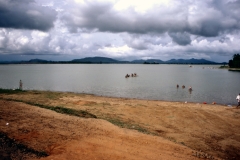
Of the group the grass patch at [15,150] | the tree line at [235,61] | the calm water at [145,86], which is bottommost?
the calm water at [145,86]

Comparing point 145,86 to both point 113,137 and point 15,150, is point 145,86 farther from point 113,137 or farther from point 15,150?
point 15,150

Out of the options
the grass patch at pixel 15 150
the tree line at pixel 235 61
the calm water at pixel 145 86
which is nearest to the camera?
the grass patch at pixel 15 150

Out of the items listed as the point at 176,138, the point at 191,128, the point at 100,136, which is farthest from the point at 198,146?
the point at 100,136

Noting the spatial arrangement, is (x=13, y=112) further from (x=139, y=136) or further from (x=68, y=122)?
(x=139, y=136)

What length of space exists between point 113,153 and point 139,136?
3.23 meters

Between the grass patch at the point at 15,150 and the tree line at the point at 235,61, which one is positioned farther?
the tree line at the point at 235,61

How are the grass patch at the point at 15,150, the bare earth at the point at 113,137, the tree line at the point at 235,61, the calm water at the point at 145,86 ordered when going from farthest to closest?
the tree line at the point at 235,61, the calm water at the point at 145,86, the bare earth at the point at 113,137, the grass patch at the point at 15,150

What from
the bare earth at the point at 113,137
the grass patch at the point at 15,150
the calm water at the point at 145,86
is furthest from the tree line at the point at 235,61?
the grass patch at the point at 15,150

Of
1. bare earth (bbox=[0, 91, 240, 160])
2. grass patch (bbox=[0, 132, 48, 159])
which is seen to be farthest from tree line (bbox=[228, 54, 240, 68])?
grass patch (bbox=[0, 132, 48, 159])

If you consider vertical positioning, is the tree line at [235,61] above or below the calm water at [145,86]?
above

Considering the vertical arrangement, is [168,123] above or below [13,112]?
below

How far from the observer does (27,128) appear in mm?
11039

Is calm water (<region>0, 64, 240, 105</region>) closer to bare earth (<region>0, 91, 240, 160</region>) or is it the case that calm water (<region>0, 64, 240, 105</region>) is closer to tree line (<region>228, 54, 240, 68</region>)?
bare earth (<region>0, 91, 240, 160</region>)

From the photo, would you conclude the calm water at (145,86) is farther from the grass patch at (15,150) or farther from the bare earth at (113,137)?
the grass patch at (15,150)
